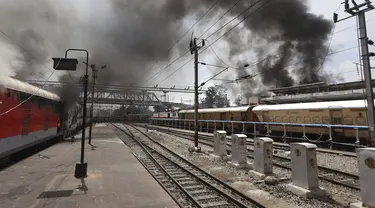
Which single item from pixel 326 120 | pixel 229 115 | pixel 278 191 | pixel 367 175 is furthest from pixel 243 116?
pixel 367 175

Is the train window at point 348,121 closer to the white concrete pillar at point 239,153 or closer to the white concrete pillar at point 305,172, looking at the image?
the white concrete pillar at point 239,153

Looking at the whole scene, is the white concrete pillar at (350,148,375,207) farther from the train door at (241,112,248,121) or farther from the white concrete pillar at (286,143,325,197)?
the train door at (241,112,248,121)

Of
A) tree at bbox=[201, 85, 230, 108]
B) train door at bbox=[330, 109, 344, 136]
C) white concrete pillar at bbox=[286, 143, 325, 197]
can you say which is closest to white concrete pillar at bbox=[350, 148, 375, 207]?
white concrete pillar at bbox=[286, 143, 325, 197]

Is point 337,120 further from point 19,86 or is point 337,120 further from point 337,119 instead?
point 19,86

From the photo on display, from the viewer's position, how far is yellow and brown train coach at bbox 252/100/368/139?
1478 cm

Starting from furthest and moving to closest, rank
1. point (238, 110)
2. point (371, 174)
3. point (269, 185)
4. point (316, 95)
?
point (316, 95), point (238, 110), point (269, 185), point (371, 174)

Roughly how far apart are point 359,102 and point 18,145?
18.3m

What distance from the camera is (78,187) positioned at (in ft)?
22.3

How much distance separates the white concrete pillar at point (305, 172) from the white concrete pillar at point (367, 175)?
3.87ft

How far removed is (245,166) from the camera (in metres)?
9.80

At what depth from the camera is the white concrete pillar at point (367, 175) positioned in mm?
5043

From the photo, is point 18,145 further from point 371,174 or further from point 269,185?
point 371,174

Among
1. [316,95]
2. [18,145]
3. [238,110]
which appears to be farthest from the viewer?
[316,95]

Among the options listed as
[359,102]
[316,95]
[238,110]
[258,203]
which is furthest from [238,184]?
[316,95]
